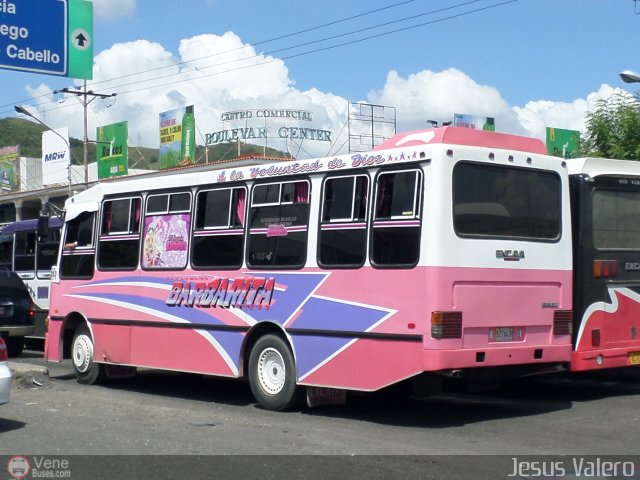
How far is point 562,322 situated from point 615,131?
9.78 m

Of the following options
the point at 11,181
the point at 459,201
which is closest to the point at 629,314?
the point at 459,201

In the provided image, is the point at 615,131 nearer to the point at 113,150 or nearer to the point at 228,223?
the point at 228,223

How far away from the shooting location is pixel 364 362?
9898 millimetres

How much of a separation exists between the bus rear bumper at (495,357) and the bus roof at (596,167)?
2.31m

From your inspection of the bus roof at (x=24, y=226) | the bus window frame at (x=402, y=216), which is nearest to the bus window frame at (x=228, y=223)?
the bus window frame at (x=402, y=216)

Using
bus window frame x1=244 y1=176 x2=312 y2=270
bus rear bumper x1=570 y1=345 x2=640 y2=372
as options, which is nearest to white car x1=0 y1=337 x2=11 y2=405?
bus window frame x1=244 y1=176 x2=312 y2=270

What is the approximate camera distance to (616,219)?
38.4ft

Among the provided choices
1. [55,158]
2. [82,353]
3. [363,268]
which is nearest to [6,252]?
[82,353]

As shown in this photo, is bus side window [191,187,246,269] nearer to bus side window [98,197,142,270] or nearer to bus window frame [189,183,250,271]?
bus window frame [189,183,250,271]

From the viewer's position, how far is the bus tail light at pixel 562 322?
34.5ft

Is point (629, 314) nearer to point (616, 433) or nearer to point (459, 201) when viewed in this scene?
point (616, 433)

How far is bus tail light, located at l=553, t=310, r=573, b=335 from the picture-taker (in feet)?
34.5

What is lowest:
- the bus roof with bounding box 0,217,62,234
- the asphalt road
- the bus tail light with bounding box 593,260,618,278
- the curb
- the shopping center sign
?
the asphalt road

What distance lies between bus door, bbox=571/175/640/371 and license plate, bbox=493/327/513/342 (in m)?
1.47
